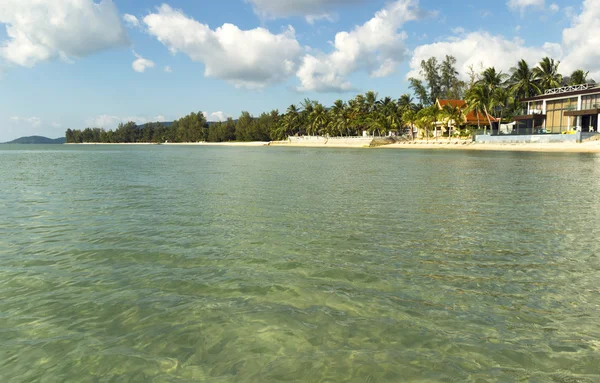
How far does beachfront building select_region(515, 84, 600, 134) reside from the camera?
6281 cm

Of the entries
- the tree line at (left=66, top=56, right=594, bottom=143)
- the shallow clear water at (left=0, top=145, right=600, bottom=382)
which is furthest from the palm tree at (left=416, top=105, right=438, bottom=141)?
the shallow clear water at (left=0, top=145, right=600, bottom=382)

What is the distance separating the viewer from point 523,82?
7769cm

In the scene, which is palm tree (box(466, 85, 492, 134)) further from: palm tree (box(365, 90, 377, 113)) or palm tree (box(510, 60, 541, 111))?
palm tree (box(365, 90, 377, 113))

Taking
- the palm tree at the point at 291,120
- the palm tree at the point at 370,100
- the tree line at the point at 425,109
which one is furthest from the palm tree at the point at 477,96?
the palm tree at the point at 291,120

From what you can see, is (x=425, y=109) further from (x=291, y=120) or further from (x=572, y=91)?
(x=291, y=120)

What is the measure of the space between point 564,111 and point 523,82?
504 inches

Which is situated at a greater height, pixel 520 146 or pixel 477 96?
pixel 477 96

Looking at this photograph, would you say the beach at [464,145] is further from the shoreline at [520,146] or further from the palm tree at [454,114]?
the palm tree at [454,114]

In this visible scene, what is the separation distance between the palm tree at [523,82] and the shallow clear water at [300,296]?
247 ft

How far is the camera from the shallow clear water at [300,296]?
4555 millimetres

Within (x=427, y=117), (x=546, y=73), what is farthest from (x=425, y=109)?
(x=546, y=73)

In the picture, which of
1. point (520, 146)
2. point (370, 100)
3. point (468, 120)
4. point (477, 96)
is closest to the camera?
point (520, 146)

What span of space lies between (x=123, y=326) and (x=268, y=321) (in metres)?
1.94

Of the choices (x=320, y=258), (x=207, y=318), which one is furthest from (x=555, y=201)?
(x=207, y=318)
